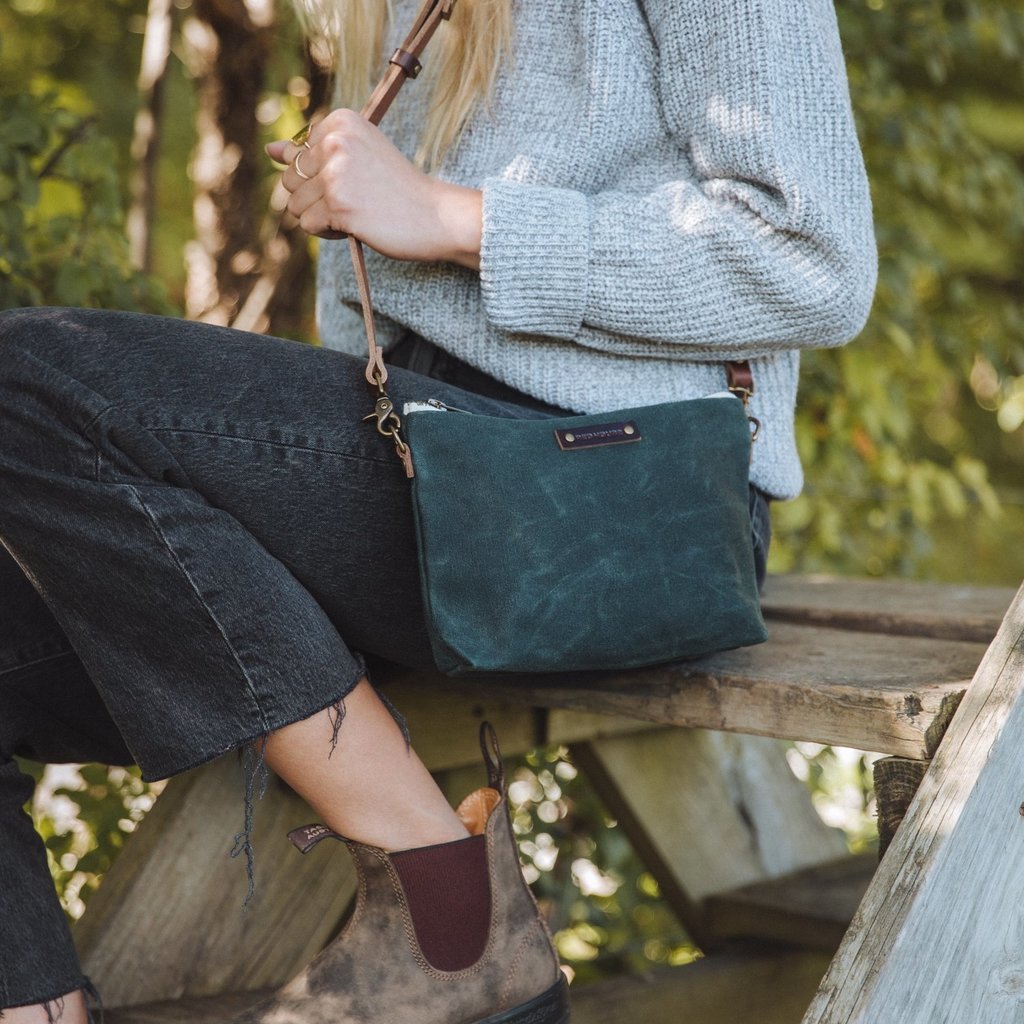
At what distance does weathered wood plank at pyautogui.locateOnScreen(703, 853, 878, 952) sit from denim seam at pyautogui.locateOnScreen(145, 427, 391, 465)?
1010mm

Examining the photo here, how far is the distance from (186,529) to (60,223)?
3.10 feet

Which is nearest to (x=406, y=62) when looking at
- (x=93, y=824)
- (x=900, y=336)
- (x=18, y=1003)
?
(x=18, y=1003)

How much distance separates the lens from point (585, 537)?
3.26 ft

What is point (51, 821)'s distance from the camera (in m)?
1.75

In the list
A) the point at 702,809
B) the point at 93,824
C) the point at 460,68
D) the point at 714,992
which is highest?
the point at 460,68

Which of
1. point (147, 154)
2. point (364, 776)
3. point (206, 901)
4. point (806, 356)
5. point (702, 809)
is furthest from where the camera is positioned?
point (147, 154)

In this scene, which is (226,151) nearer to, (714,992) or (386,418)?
(386,418)

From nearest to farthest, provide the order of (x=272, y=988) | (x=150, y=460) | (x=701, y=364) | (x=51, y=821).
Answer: (x=150, y=460) < (x=701, y=364) < (x=272, y=988) < (x=51, y=821)

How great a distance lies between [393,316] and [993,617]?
2.36 ft

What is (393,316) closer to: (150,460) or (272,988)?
(150,460)

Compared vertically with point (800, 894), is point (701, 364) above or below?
above

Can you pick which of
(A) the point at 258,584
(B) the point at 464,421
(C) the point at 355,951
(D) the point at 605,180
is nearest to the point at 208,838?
(C) the point at 355,951

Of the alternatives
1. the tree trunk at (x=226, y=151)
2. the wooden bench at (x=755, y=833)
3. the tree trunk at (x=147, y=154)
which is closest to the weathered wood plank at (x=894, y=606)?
the wooden bench at (x=755, y=833)

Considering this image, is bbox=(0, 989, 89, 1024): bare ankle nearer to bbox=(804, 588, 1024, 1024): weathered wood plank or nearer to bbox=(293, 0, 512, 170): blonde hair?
bbox=(804, 588, 1024, 1024): weathered wood plank
